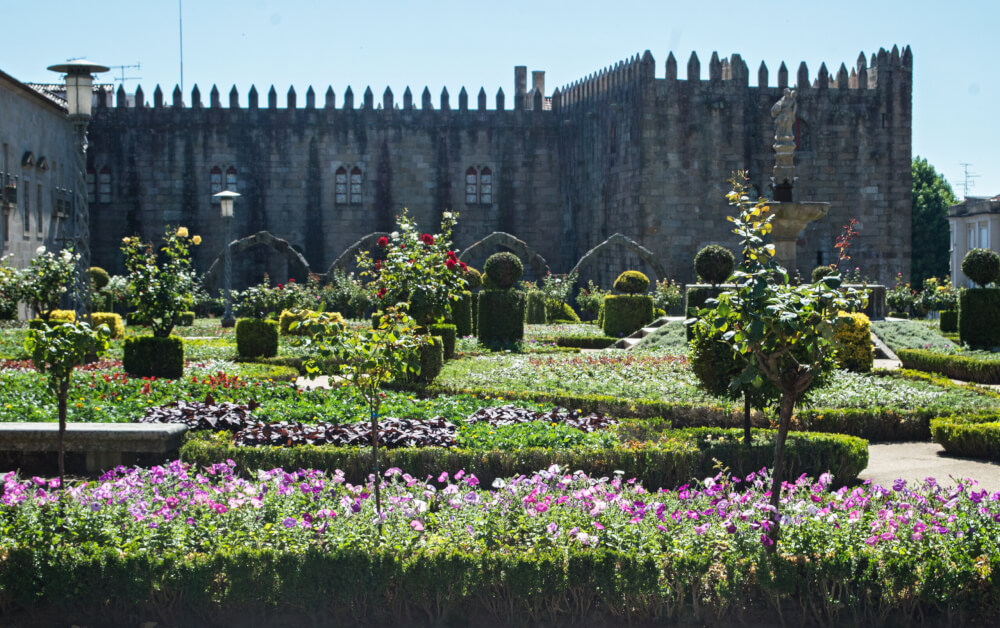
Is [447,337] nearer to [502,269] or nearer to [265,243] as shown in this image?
[502,269]

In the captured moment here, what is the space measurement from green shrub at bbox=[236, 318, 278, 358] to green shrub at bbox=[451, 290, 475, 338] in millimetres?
3620

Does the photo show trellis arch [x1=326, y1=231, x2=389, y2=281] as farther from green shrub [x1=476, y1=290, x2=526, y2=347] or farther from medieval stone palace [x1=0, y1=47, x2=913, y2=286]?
green shrub [x1=476, y1=290, x2=526, y2=347]

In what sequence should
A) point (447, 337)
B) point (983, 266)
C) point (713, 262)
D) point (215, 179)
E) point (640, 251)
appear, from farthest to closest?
1. point (215, 179)
2. point (640, 251)
3. point (713, 262)
4. point (983, 266)
5. point (447, 337)

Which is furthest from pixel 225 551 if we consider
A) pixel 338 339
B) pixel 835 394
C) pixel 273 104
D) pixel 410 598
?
pixel 273 104

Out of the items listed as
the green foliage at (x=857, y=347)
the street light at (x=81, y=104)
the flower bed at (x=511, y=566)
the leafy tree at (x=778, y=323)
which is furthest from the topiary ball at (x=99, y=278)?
the leafy tree at (x=778, y=323)

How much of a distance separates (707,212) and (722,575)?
2186 cm

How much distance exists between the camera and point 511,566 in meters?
5.22

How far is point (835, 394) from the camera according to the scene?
36.2 ft

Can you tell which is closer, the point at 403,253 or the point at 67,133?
the point at 403,253

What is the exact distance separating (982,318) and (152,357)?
1210cm

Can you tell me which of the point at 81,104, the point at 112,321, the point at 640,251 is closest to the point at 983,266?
the point at 640,251

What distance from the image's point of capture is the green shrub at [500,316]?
17344 mm

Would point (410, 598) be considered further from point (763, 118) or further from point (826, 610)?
point (763, 118)

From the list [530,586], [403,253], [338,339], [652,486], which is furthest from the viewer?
[403,253]
